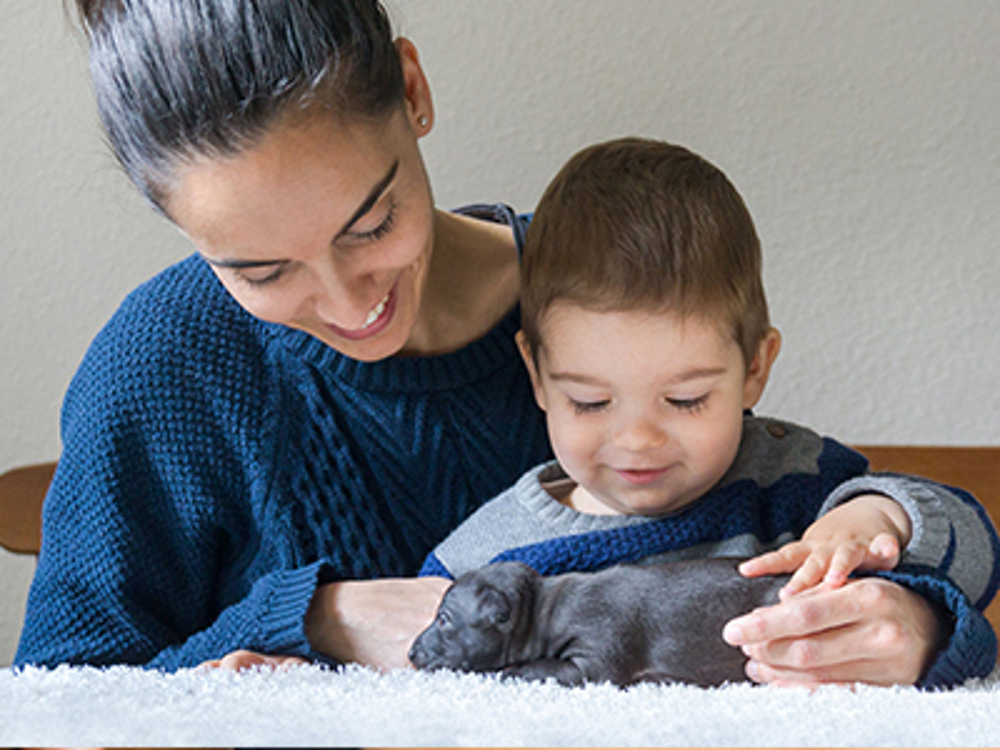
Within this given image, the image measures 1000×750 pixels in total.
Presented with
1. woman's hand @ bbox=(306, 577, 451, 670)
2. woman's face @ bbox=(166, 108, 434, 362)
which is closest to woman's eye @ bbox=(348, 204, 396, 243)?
woman's face @ bbox=(166, 108, 434, 362)

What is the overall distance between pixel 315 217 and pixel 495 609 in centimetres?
36

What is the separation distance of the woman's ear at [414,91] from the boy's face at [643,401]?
0.24 meters

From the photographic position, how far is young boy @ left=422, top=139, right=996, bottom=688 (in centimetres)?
95

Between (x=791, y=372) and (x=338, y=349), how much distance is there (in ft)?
3.32

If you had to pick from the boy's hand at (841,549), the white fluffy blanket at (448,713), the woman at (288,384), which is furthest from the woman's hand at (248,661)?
the boy's hand at (841,549)

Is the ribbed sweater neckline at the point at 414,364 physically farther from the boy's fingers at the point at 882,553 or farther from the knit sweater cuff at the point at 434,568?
the boy's fingers at the point at 882,553

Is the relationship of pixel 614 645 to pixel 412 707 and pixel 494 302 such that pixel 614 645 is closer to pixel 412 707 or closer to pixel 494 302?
pixel 412 707

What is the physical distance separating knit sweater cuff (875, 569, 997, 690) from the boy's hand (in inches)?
1.0

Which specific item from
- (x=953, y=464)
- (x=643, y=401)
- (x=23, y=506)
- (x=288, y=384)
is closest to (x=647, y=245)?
(x=643, y=401)

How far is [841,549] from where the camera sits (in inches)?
34.4

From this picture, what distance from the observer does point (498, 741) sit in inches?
20.0

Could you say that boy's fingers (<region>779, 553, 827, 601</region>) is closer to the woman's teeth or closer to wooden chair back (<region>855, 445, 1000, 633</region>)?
the woman's teeth

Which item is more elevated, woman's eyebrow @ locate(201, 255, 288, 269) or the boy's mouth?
woman's eyebrow @ locate(201, 255, 288, 269)

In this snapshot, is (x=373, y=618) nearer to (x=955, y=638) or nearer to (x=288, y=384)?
(x=288, y=384)
